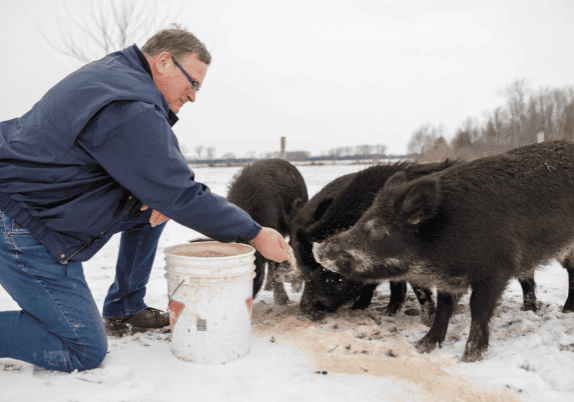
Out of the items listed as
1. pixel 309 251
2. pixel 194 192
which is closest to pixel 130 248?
pixel 194 192

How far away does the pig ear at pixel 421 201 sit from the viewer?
288cm

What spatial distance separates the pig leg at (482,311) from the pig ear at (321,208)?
150 centimetres

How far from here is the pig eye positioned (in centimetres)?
312

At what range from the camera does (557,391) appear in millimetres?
2299

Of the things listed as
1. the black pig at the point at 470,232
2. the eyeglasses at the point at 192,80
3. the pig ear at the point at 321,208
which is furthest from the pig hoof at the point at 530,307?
the eyeglasses at the point at 192,80

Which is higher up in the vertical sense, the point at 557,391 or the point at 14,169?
the point at 14,169

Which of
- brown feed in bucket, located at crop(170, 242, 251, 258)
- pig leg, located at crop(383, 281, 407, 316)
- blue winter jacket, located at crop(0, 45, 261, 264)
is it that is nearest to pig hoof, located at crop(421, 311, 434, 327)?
pig leg, located at crop(383, 281, 407, 316)

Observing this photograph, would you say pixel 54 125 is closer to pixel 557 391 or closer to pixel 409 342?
pixel 409 342

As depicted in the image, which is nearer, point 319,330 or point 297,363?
point 297,363

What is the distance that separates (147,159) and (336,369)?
1.70 m

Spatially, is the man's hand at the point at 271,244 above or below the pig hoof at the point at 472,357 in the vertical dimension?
above

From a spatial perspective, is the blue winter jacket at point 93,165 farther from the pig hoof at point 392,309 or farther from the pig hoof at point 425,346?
the pig hoof at point 392,309

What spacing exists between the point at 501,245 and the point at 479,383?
927 millimetres

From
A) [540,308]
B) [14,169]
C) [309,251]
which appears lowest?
[540,308]
